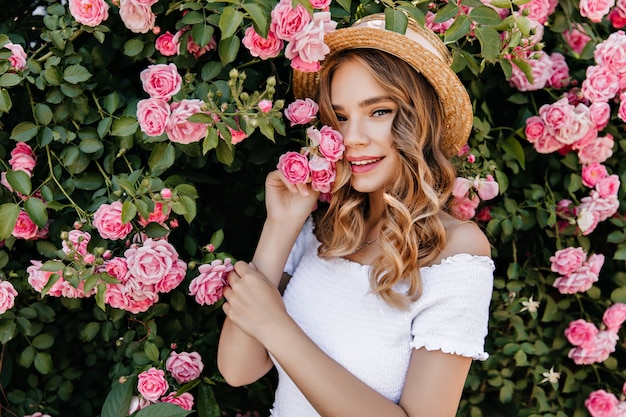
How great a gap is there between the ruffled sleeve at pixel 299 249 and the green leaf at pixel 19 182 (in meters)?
0.83

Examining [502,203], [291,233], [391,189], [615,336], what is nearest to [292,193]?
[291,233]

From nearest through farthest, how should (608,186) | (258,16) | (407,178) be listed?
1. (258,16)
2. (407,178)
3. (608,186)

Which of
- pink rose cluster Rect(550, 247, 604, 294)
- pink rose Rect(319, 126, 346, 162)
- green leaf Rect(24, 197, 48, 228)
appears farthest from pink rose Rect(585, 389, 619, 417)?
green leaf Rect(24, 197, 48, 228)

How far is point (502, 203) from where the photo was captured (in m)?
2.32

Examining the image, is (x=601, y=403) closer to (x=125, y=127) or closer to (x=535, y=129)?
(x=535, y=129)

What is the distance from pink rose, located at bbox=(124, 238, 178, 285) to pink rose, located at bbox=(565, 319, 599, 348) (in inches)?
61.5

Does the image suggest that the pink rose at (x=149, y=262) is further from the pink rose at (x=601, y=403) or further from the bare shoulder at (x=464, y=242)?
the pink rose at (x=601, y=403)

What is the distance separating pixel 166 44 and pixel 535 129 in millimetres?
1281

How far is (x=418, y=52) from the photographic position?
1.68m

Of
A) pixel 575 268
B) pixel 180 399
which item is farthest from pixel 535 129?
pixel 180 399

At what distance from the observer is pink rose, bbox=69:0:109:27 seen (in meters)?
1.66

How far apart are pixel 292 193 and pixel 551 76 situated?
1.11m

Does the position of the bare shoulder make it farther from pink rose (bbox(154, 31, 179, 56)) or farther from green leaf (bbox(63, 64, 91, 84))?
green leaf (bbox(63, 64, 91, 84))

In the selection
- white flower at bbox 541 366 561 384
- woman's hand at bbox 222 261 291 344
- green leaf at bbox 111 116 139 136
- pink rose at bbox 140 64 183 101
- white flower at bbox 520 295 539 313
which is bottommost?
white flower at bbox 541 366 561 384
